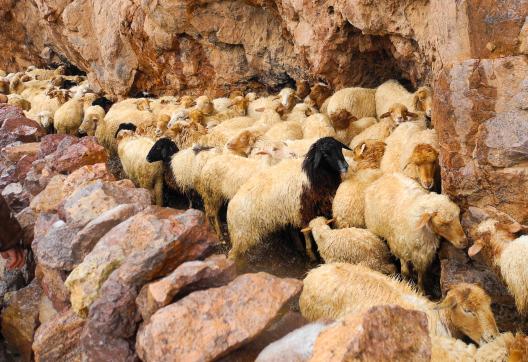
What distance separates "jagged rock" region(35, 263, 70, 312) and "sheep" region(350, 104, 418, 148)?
380 cm

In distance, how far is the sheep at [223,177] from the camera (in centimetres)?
548

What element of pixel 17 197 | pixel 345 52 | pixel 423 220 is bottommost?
pixel 17 197

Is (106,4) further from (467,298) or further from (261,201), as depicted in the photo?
(467,298)

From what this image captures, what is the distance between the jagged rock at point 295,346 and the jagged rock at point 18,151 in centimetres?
670

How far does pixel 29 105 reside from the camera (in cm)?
1368

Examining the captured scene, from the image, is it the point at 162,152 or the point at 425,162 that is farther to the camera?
the point at 162,152

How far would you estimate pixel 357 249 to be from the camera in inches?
159

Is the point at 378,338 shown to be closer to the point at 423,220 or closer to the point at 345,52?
the point at 423,220

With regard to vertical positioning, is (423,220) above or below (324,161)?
below

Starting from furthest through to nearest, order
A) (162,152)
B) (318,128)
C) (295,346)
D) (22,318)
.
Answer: (162,152) → (318,128) → (22,318) → (295,346)

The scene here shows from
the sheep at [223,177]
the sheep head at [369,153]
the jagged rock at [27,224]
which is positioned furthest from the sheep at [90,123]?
the sheep head at [369,153]

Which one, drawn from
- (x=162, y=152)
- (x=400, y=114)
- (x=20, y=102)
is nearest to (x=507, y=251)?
(x=400, y=114)

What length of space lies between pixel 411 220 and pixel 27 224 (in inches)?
150

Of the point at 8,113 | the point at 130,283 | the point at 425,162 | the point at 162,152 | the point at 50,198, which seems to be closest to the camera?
the point at 130,283
